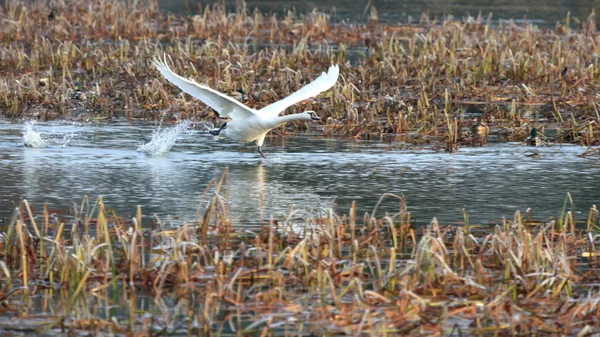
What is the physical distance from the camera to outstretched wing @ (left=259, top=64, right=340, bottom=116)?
13.1m

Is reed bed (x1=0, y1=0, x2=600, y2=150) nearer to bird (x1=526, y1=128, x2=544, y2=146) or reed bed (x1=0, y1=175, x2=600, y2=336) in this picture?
bird (x1=526, y1=128, x2=544, y2=146)

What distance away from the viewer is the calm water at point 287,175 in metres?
10.1

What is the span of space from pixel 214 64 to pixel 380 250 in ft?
38.7

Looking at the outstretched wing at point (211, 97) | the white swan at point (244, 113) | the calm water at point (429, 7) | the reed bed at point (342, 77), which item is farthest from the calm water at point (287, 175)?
the calm water at point (429, 7)

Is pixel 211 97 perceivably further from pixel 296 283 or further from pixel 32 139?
pixel 296 283

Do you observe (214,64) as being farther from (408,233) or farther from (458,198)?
(408,233)

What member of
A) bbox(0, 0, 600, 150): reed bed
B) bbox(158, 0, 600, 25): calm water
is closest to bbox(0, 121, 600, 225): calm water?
bbox(0, 0, 600, 150): reed bed

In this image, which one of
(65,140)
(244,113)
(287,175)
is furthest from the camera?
(65,140)

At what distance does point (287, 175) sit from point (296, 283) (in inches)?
183

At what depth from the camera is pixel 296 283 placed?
7.20m

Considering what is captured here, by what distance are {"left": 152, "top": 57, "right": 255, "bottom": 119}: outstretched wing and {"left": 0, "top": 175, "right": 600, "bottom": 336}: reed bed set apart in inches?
164

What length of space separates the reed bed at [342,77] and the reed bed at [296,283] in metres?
5.84

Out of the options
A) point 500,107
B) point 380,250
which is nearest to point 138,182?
point 380,250

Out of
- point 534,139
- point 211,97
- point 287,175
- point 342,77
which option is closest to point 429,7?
point 342,77
